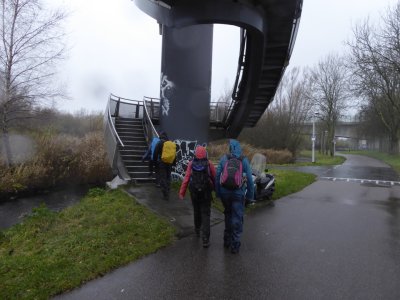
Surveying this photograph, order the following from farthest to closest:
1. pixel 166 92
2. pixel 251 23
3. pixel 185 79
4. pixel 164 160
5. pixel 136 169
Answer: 1. pixel 166 92
2. pixel 185 79
3. pixel 136 169
4. pixel 251 23
5. pixel 164 160

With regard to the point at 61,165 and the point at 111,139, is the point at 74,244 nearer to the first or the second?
the point at 111,139

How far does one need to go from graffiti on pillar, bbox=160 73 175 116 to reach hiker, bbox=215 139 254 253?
6781 mm

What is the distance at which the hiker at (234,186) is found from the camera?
6047 mm

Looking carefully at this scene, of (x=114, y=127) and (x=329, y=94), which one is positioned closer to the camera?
(x=114, y=127)

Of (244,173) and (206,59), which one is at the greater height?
(206,59)

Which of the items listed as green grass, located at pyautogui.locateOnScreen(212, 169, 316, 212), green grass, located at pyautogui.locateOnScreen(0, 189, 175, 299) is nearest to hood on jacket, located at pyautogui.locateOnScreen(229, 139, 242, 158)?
green grass, located at pyautogui.locateOnScreen(0, 189, 175, 299)

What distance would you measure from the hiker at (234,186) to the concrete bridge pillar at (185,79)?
6.69 metres

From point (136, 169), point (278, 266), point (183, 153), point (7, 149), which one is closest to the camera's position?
point (278, 266)

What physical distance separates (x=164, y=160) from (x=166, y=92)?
371cm

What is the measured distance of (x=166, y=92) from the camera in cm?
1282

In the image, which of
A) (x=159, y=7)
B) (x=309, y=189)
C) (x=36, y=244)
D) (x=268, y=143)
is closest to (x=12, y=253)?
(x=36, y=244)

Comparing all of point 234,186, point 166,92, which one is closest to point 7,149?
point 166,92

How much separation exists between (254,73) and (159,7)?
12.9ft

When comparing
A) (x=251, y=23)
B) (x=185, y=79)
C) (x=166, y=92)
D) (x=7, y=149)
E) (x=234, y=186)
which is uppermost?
(x=251, y=23)
